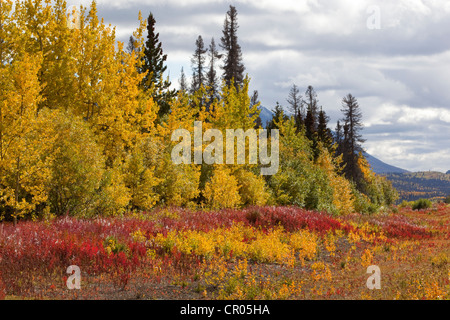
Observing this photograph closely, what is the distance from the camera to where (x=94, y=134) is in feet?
67.8

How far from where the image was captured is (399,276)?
10359mm

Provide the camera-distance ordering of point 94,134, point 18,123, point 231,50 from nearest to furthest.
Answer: point 18,123, point 94,134, point 231,50

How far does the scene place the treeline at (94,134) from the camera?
14062 mm

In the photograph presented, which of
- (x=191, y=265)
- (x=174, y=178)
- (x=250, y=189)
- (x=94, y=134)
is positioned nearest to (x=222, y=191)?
(x=174, y=178)

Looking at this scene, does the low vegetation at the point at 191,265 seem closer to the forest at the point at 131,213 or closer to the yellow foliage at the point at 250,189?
the forest at the point at 131,213

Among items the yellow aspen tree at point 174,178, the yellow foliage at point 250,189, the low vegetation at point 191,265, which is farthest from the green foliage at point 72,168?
the yellow foliage at point 250,189

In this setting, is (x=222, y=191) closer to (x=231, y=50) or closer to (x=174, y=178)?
(x=174, y=178)

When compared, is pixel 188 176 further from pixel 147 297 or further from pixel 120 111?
pixel 147 297

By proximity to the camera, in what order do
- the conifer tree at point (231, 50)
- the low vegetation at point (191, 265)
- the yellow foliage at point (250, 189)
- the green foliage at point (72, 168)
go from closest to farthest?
the low vegetation at point (191, 265) < the green foliage at point (72, 168) < the yellow foliage at point (250, 189) < the conifer tree at point (231, 50)

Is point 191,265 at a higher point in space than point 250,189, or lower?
lower

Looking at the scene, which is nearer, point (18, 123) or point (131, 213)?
point (18, 123)

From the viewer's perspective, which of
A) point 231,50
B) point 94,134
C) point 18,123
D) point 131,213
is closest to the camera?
point 18,123
